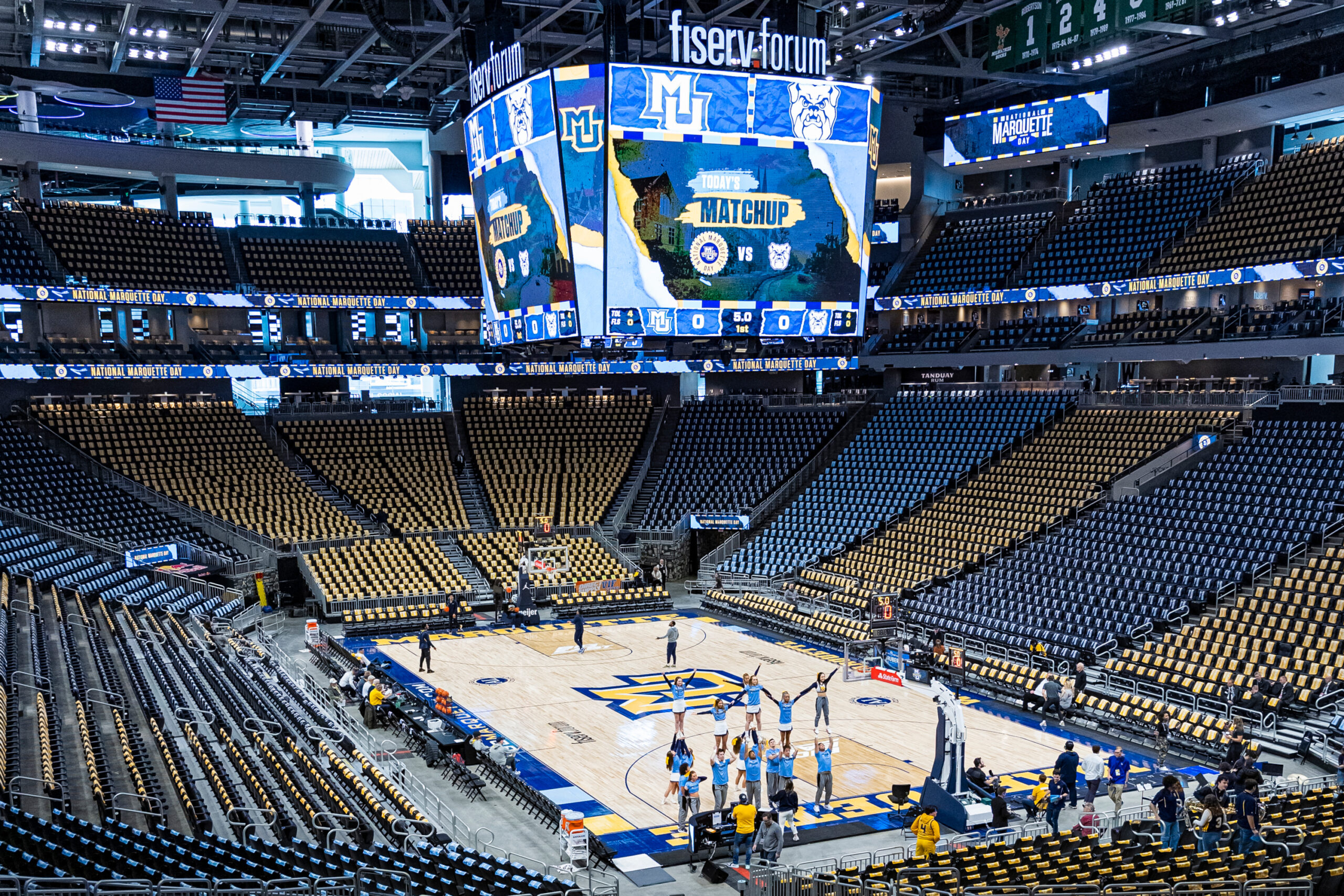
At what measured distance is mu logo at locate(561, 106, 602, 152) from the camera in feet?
78.4

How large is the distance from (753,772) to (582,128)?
1338 centimetres

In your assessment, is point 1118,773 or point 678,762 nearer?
point 678,762

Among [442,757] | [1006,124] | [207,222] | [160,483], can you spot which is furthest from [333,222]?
[442,757]

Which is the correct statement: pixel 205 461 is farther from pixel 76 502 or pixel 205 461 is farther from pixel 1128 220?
pixel 1128 220

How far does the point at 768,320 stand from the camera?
25656 millimetres

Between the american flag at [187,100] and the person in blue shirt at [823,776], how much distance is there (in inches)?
1359

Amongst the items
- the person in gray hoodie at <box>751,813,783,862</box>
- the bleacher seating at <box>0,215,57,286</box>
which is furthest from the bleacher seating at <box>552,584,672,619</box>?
the bleacher seating at <box>0,215,57,286</box>

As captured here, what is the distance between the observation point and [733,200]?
25.0 meters

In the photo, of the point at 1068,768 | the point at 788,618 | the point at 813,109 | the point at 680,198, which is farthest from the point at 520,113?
the point at 1068,768

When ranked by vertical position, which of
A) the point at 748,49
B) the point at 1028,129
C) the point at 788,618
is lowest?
the point at 788,618

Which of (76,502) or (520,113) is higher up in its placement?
(520,113)

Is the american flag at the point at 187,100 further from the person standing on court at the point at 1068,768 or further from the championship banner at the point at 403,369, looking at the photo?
the person standing on court at the point at 1068,768

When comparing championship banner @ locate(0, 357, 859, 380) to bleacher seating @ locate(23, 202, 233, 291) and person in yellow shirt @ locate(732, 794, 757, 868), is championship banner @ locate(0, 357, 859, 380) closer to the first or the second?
bleacher seating @ locate(23, 202, 233, 291)

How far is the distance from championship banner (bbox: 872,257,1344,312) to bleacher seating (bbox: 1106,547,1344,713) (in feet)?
39.5
